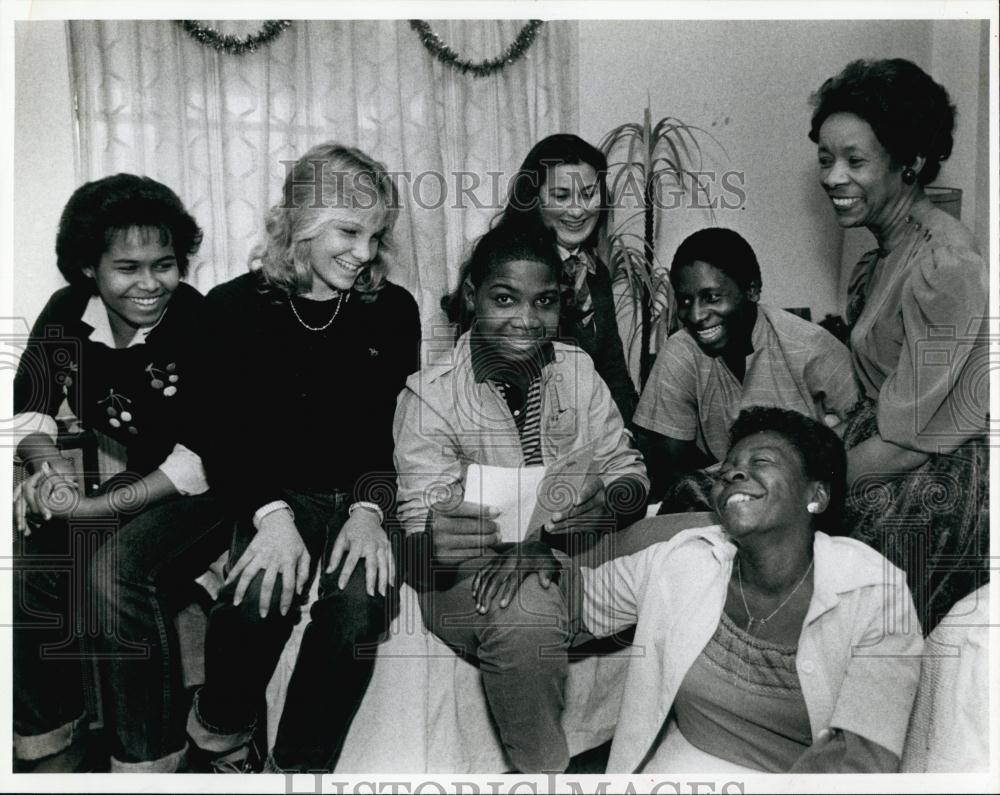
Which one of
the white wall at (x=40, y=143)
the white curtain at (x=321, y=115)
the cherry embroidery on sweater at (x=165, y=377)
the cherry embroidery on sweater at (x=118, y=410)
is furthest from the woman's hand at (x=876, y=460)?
the white wall at (x=40, y=143)

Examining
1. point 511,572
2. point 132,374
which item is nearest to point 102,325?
point 132,374

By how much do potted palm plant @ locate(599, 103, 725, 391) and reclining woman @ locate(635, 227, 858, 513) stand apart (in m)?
0.05

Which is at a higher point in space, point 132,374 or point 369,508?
point 132,374

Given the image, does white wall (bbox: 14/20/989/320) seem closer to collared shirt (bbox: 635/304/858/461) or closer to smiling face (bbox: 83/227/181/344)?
collared shirt (bbox: 635/304/858/461)

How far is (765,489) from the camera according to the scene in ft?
8.19

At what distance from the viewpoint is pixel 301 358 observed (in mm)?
2504

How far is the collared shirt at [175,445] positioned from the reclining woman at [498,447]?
549mm

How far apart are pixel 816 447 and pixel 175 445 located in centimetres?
173

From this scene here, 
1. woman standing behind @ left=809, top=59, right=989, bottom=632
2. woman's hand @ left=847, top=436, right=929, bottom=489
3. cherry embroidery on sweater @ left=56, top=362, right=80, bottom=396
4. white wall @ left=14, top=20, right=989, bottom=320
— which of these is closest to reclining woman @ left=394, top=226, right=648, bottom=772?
white wall @ left=14, top=20, right=989, bottom=320

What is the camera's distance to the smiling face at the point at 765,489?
2.50 meters

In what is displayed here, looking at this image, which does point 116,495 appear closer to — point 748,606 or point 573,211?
point 573,211

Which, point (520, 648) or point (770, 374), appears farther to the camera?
point (770, 374)

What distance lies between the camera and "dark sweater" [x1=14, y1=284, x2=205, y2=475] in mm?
2521

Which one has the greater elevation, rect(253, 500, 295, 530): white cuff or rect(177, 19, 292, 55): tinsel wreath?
rect(177, 19, 292, 55): tinsel wreath
